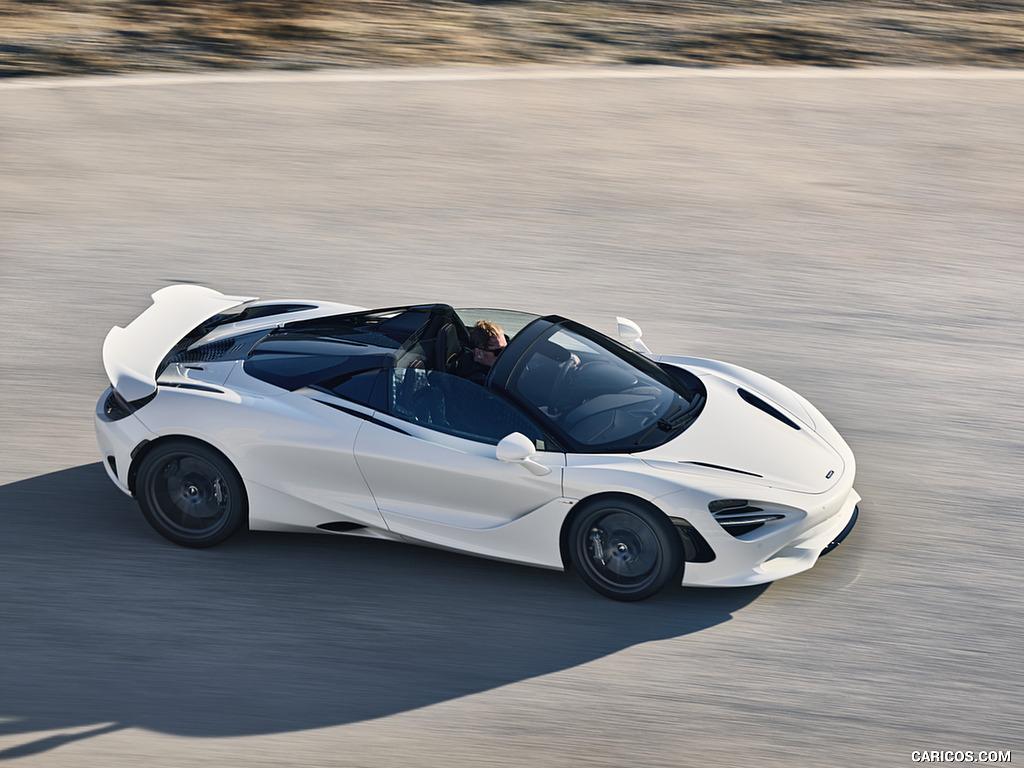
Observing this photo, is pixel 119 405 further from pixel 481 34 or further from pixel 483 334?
pixel 481 34

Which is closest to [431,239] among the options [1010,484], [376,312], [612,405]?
[376,312]

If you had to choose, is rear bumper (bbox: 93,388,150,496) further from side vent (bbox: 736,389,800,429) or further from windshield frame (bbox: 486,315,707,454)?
side vent (bbox: 736,389,800,429)


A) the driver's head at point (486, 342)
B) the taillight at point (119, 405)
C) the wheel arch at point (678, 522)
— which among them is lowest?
the wheel arch at point (678, 522)

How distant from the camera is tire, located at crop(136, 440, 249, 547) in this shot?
251 inches

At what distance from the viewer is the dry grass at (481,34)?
15.0m

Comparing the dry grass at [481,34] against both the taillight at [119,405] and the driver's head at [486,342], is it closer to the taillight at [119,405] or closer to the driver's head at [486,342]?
the taillight at [119,405]

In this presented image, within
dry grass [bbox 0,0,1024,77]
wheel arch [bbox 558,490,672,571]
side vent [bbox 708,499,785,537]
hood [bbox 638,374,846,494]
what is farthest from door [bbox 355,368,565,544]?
dry grass [bbox 0,0,1024,77]

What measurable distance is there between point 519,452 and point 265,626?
1588 mm

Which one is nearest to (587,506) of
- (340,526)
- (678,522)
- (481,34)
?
(678,522)

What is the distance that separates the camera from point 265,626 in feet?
19.2

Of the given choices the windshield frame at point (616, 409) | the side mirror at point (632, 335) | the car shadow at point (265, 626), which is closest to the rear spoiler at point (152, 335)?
the car shadow at point (265, 626)

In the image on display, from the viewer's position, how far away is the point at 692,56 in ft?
50.3

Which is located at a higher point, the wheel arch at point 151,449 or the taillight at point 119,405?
the taillight at point 119,405

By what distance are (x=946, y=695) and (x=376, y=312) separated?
3796mm
